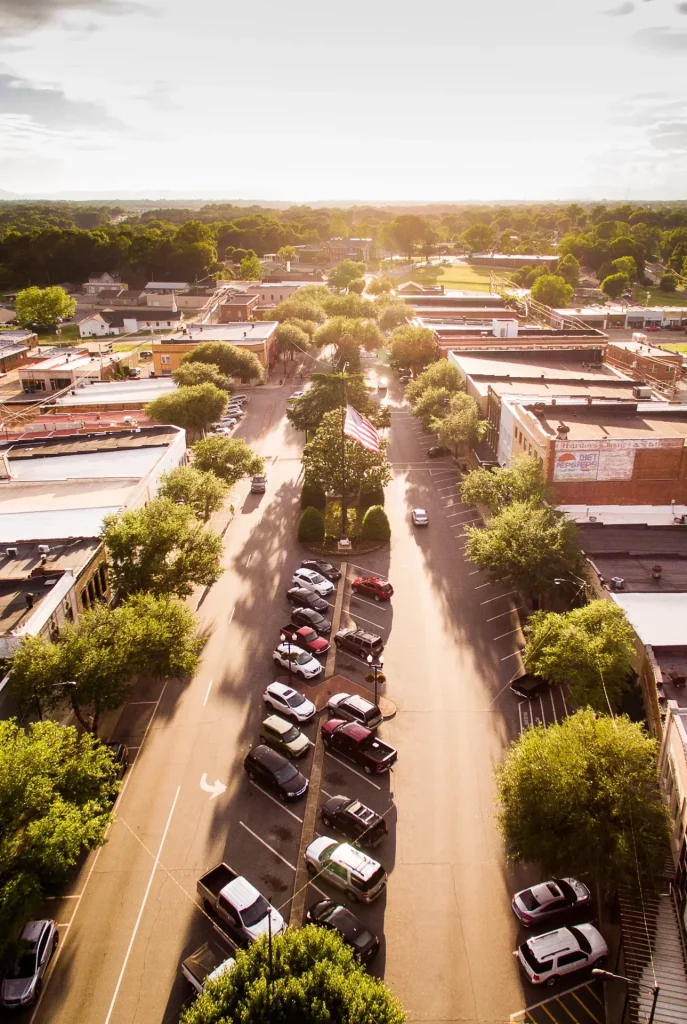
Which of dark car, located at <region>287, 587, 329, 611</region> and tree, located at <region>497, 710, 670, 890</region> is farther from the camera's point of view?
dark car, located at <region>287, 587, 329, 611</region>

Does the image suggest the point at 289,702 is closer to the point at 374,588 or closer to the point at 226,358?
the point at 374,588

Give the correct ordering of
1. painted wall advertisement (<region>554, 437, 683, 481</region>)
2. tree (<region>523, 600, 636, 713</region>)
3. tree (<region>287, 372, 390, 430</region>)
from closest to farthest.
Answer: tree (<region>523, 600, 636, 713</region>) → painted wall advertisement (<region>554, 437, 683, 481</region>) → tree (<region>287, 372, 390, 430</region>)

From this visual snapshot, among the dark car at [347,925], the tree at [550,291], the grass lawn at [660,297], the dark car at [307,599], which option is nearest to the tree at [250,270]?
the tree at [550,291]

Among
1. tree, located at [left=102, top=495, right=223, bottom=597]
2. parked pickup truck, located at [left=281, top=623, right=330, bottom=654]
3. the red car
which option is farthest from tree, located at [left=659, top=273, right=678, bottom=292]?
tree, located at [left=102, top=495, right=223, bottom=597]

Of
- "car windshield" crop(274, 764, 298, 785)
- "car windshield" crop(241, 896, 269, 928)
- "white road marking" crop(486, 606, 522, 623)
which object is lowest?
"white road marking" crop(486, 606, 522, 623)

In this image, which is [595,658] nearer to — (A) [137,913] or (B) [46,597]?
(A) [137,913]

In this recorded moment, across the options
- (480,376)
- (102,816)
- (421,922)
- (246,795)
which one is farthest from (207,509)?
(480,376)

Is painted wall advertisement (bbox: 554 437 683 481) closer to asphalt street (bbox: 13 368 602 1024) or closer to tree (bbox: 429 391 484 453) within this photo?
asphalt street (bbox: 13 368 602 1024)

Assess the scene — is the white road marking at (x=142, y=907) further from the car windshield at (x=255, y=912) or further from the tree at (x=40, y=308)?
the tree at (x=40, y=308)
